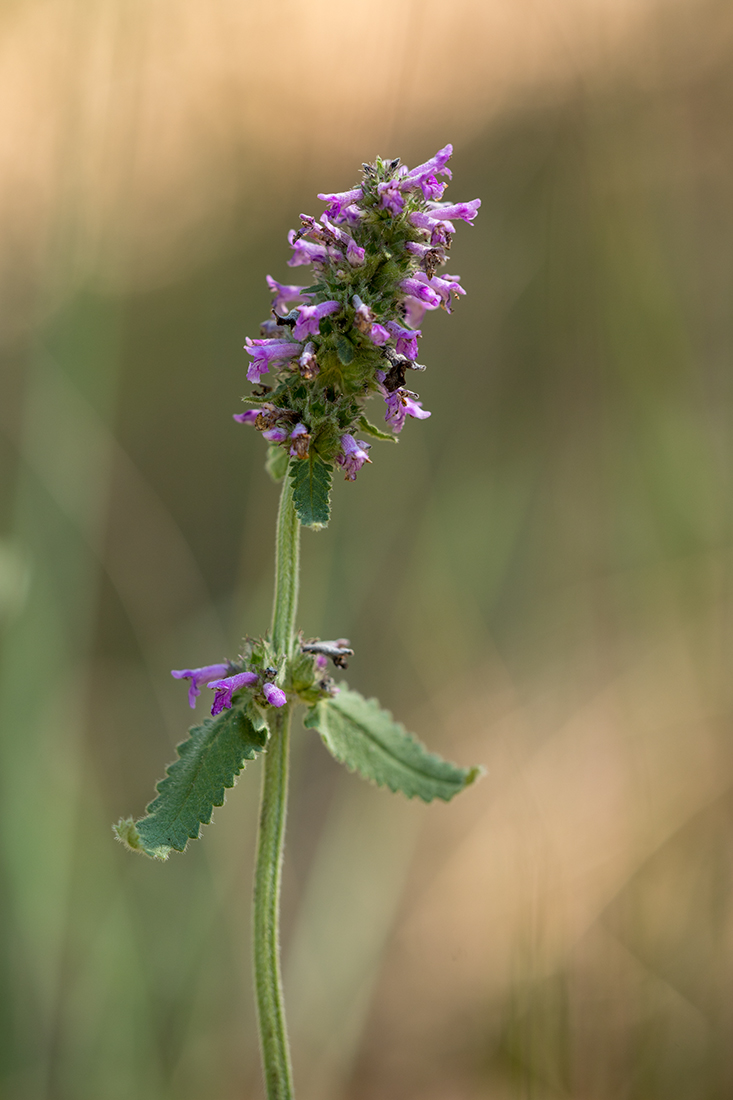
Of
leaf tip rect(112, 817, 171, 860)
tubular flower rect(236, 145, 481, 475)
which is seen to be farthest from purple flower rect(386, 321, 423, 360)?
leaf tip rect(112, 817, 171, 860)

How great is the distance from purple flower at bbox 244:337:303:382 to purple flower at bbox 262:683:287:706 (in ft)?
2.55

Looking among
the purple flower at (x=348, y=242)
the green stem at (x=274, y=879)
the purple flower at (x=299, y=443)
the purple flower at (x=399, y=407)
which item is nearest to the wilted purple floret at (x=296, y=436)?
the purple flower at (x=299, y=443)

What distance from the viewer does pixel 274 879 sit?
2238 millimetres

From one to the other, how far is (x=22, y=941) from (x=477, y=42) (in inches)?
338

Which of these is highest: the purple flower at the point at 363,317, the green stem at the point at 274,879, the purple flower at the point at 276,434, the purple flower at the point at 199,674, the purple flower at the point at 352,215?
the purple flower at the point at 352,215

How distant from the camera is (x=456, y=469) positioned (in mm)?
7188

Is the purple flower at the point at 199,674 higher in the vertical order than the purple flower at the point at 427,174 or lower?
lower

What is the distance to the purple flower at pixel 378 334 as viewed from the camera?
206 centimetres

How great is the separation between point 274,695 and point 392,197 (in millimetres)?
1273

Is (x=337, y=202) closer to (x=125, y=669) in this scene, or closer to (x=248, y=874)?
(x=248, y=874)

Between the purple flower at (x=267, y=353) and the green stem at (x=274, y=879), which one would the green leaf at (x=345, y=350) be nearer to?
the purple flower at (x=267, y=353)

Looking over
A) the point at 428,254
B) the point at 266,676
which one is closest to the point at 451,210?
the point at 428,254

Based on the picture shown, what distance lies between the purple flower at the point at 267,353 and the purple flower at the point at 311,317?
0.19 ft

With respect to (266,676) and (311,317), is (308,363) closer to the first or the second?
(311,317)
